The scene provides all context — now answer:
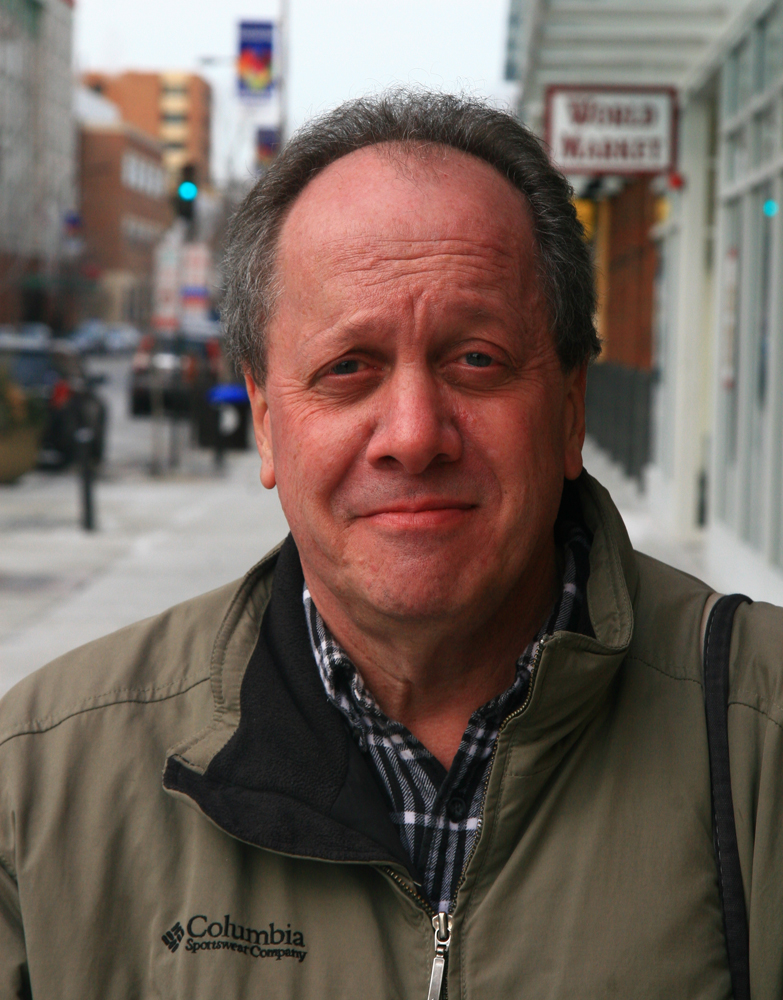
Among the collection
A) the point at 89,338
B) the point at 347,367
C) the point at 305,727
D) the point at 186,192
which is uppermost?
the point at 89,338

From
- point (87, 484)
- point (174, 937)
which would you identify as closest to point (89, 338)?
point (87, 484)

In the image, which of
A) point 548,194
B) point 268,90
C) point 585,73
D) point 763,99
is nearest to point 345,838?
point 548,194

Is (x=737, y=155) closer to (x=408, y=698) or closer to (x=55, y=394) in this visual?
(x=408, y=698)

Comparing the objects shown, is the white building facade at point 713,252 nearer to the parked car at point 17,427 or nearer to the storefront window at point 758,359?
the storefront window at point 758,359

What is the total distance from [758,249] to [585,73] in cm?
383

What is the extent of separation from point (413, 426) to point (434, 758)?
54 centimetres

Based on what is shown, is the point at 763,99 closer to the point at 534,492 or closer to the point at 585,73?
the point at 585,73

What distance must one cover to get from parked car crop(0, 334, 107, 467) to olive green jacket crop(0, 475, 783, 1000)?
15370 mm

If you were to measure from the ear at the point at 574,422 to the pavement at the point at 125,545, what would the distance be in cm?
486

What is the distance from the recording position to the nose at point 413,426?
184 cm

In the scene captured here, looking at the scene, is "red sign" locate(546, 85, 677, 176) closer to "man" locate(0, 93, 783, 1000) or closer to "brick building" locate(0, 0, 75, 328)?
"man" locate(0, 93, 783, 1000)

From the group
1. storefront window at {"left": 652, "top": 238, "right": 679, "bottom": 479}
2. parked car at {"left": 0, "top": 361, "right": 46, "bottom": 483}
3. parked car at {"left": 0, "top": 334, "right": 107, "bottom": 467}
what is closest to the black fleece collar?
storefront window at {"left": 652, "top": 238, "right": 679, "bottom": 479}

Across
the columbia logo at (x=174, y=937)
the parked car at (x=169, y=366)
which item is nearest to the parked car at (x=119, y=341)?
the parked car at (x=169, y=366)

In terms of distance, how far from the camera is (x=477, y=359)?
6.28ft
